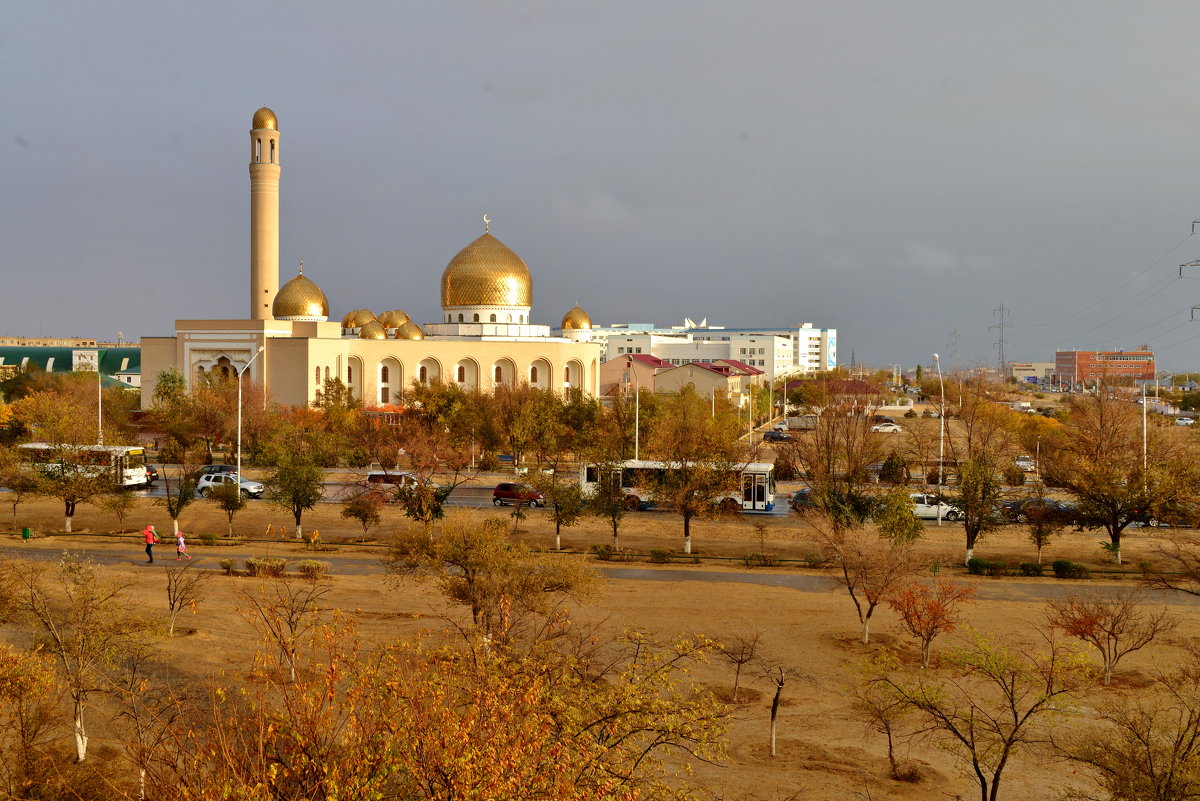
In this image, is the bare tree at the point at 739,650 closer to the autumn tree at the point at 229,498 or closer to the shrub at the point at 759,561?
the shrub at the point at 759,561

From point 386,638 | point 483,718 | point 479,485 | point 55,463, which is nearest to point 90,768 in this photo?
point 386,638

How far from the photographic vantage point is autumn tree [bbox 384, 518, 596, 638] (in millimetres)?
17016

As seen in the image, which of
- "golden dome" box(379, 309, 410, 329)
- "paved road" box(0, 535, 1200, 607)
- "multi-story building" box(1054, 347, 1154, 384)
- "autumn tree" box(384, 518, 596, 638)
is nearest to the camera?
"autumn tree" box(384, 518, 596, 638)

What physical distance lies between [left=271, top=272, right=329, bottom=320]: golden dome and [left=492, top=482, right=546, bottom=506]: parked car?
28.9 metres

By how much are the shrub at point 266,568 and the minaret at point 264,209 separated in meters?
38.4

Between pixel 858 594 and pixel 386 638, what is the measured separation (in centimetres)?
1066

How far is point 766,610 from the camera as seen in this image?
72.3 feet

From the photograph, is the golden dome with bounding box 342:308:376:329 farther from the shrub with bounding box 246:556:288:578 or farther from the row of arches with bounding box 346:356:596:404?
the shrub with bounding box 246:556:288:578

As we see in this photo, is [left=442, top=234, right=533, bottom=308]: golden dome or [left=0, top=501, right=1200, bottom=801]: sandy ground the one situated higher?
[left=442, top=234, right=533, bottom=308]: golden dome

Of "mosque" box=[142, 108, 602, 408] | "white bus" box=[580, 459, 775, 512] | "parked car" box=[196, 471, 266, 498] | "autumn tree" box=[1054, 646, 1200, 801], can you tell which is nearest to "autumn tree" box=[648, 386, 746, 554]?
"white bus" box=[580, 459, 775, 512]

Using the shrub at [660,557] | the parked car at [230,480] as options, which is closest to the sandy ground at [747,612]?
the shrub at [660,557]

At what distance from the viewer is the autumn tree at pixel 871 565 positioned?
19.8 metres

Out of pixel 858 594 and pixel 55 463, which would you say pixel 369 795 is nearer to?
pixel 858 594

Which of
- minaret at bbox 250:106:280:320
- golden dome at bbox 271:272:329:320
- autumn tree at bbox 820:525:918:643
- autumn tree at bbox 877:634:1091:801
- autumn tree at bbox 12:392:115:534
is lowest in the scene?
autumn tree at bbox 877:634:1091:801
